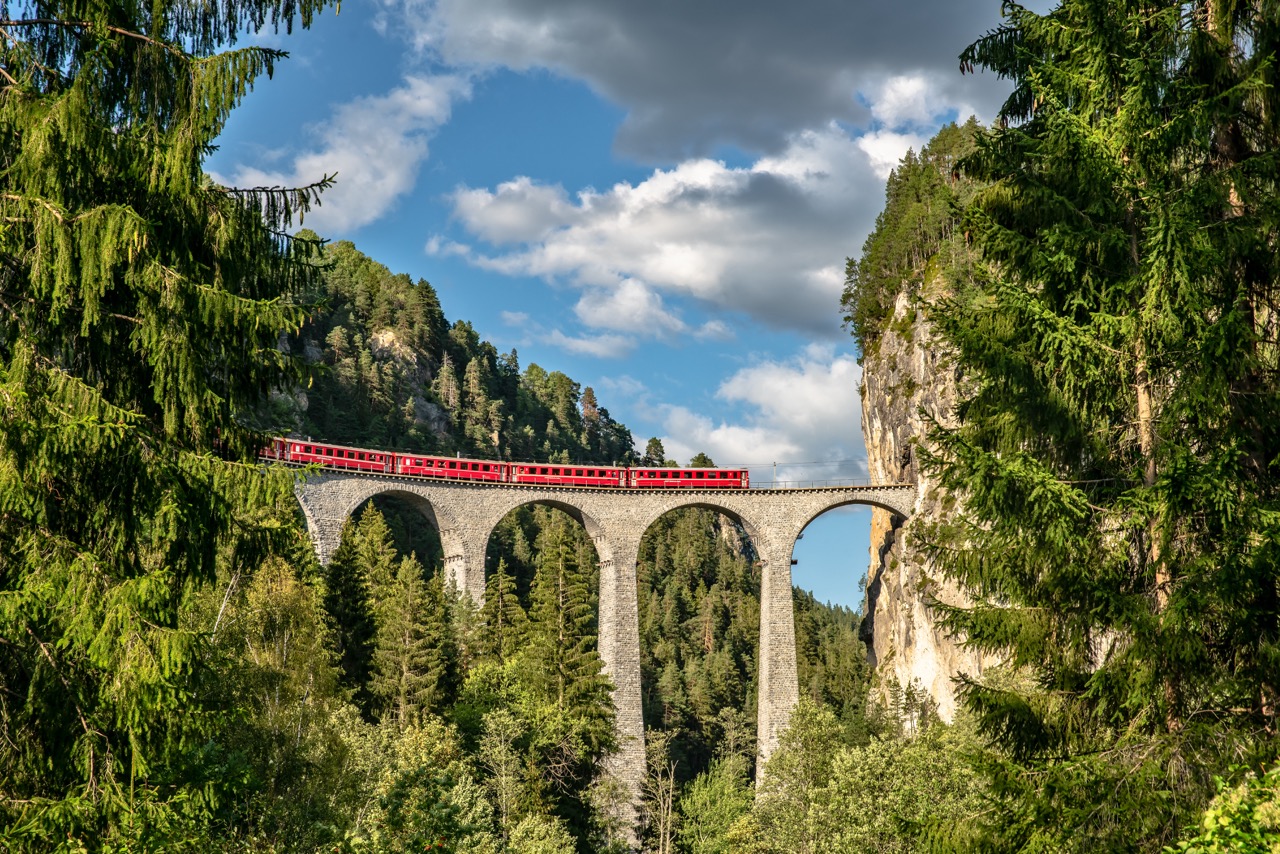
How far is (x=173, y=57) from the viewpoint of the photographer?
9.70m

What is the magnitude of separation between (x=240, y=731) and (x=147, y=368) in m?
14.1

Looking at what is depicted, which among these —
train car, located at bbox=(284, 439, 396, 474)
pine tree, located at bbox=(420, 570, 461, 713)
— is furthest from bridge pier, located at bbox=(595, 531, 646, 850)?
train car, located at bbox=(284, 439, 396, 474)

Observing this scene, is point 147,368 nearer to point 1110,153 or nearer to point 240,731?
point 1110,153

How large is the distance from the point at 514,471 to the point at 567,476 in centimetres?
255

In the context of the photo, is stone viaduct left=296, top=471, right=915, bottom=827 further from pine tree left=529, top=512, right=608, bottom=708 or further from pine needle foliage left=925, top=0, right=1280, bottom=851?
pine needle foliage left=925, top=0, right=1280, bottom=851

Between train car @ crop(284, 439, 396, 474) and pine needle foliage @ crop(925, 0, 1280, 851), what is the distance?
1551 inches

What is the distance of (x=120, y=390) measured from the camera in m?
9.54

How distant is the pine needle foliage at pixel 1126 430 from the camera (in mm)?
9945

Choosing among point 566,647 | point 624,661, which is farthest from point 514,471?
point 566,647

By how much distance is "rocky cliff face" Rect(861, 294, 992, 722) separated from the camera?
174ft

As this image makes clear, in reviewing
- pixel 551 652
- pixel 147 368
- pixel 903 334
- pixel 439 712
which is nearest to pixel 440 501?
pixel 551 652

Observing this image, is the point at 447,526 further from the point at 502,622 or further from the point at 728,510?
the point at 728,510

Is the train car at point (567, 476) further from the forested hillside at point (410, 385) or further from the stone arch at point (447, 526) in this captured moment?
the forested hillside at point (410, 385)

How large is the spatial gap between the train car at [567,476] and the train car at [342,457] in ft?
20.1
